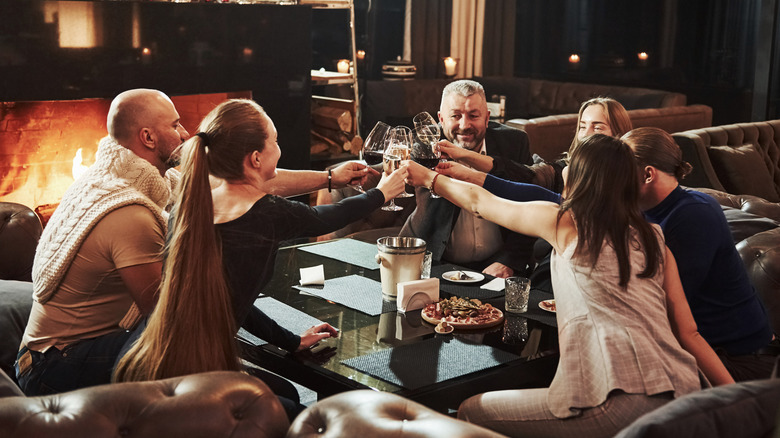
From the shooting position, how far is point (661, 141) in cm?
236

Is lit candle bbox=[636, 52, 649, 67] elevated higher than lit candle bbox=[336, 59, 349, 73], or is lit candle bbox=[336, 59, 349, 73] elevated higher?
lit candle bbox=[636, 52, 649, 67]

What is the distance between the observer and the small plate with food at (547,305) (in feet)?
8.23

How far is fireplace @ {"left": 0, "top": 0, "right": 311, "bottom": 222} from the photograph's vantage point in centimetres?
458

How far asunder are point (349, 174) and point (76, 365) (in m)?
1.05

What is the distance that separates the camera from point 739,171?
216 inches

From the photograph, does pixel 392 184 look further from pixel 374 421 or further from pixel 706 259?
pixel 374 421

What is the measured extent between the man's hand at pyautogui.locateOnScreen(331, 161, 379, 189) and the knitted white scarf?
1.95 feet

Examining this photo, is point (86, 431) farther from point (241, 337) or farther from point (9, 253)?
point (9, 253)

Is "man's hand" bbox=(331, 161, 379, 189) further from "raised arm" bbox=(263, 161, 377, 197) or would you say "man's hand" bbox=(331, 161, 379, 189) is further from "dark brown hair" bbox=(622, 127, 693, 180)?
"dark brown hair" bbox=(622, 127, 693, 180)

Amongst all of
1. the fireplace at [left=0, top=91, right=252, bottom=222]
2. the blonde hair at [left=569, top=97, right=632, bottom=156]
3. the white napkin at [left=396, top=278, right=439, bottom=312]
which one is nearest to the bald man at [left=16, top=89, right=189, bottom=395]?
the white napkin at [left=396, top=278, right=439, bottom=312]

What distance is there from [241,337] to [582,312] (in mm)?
931

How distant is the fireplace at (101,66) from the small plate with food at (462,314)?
314 cm

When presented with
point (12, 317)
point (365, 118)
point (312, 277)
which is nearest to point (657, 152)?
point (312, 277)

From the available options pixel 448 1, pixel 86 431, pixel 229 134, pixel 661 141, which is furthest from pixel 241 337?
pixel 448 1
